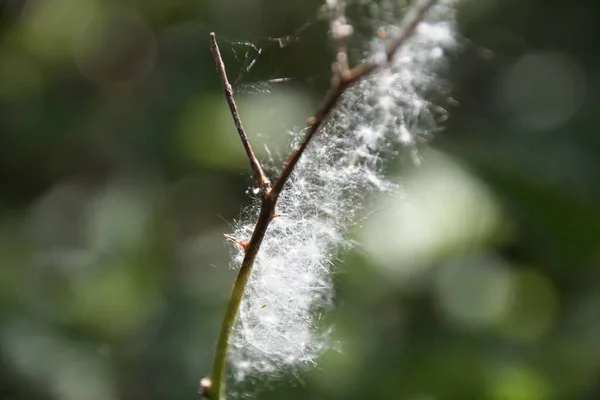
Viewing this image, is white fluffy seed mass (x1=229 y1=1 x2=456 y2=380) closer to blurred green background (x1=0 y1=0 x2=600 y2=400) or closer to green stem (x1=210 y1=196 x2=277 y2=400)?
green stem (x1=210 y1=196 x2=277 y2=400)

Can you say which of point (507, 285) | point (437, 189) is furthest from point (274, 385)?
point (507, 285)

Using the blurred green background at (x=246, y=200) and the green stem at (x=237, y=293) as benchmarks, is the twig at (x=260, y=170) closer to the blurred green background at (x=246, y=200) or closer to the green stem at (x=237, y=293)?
the green stem at (x=237, y=293)

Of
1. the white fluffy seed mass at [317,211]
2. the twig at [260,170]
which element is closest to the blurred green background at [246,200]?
the white fluffy seed mass at [317,211]

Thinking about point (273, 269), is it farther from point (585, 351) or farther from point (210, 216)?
point (210, 216)

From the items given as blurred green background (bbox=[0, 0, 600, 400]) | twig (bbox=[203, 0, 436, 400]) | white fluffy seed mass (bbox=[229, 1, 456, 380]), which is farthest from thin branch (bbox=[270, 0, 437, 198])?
blurred green background (bbox=[0, 0, 600, 400])

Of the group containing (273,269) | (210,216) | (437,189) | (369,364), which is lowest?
(210,216)
